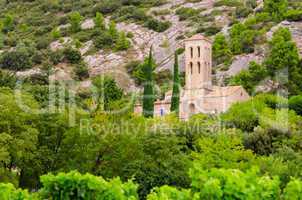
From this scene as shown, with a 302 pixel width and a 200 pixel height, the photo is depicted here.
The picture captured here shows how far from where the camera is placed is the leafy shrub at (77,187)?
Answer: 64.4 feet

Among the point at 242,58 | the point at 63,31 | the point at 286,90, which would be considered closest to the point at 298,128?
the point at 286,90

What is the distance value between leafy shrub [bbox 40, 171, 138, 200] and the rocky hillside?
55611 millimetres

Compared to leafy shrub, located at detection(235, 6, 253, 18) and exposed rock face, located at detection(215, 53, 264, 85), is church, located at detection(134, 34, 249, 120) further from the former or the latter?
leafy shrub, located at detection(235, 6, 253, 18)

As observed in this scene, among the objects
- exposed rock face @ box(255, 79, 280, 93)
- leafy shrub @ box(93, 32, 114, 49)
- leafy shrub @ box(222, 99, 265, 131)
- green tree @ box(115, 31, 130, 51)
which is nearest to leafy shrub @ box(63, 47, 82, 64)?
leafy shrub @ box(93, 32, 114, 49)

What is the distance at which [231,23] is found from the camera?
96.9m

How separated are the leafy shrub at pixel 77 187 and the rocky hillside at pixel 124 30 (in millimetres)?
55611

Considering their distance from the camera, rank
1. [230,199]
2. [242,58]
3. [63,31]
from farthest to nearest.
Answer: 1. [63,31]
2. [242,58]
3. [230,199]

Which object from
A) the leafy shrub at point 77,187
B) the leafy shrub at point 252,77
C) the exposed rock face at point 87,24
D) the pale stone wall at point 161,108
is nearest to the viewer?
the leafy shrub at point 77,187

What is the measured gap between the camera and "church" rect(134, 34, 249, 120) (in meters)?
55.3

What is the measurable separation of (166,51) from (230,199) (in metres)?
78.2

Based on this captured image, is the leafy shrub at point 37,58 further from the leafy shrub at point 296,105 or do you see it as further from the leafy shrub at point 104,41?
the leafy shrub at point 296,105

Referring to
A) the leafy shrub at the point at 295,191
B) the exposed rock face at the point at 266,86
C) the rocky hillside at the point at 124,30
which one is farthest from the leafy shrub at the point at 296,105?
the leafy shrub at the point at 295,191

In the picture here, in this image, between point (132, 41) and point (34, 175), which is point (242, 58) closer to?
point (132, 41)

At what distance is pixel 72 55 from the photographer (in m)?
91.2
